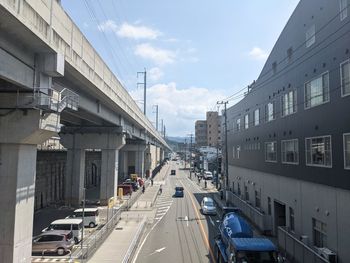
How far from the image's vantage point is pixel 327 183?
21750mm

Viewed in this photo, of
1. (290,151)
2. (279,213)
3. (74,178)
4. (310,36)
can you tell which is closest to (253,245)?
(290,151)

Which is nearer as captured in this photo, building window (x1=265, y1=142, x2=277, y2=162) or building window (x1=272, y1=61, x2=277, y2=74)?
building window (x1=265, y1=142, x2=277, y2=162)

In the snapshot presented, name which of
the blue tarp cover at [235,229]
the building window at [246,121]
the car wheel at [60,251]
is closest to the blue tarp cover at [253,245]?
the blue tarp cover at [235,229]

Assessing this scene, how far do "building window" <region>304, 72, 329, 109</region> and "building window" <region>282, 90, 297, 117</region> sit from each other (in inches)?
101

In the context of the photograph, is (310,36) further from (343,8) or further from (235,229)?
(235,229)

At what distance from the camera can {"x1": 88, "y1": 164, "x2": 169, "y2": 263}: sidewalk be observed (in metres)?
21.5

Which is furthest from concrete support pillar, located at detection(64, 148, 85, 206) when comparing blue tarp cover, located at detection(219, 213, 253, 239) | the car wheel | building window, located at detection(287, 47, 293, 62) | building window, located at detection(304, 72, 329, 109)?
building window, located at detection(304, 72, 329, 109)

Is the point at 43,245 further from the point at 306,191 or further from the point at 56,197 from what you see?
the point at 56,197

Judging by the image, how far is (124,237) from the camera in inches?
1069

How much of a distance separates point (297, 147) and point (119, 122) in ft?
→ 67.0

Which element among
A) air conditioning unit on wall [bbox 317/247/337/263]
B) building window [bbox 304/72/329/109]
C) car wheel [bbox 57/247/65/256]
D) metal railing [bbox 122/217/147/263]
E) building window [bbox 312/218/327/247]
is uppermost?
building window [bbox 304/72/329/109]

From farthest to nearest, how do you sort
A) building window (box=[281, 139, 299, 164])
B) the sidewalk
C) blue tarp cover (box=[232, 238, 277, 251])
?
1. building window (box=[281, 139, 299, 164])
2. the sidewalk
3. blue tarp cover (box=[232, 238, 277, 251])

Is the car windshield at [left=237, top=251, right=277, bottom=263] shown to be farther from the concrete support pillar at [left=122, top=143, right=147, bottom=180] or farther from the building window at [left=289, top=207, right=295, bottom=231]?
the concrete support pillar at [left=122, top=143, right=147, bottom=180]

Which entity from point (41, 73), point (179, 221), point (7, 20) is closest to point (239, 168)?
point (179, 221)
